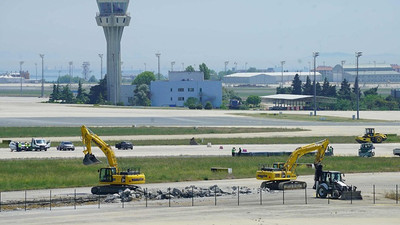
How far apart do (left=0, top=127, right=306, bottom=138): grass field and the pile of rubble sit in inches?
2470

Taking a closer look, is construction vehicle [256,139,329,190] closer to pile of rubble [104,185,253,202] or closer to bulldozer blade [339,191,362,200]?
pile of rubble [104,185,253,202]

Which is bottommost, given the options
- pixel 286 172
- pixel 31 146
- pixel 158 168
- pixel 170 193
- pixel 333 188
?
pixel 170 193

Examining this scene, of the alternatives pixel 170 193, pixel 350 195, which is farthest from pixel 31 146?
pixel 350 195

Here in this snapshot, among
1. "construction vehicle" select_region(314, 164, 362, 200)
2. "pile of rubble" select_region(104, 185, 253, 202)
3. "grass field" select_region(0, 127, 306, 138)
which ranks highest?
"grass field" select_region(0, 127, 306, 138)

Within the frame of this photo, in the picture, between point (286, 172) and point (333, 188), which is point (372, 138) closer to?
point (286, 172)

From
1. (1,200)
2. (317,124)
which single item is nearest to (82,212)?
(1,200)

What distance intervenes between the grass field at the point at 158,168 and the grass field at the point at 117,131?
1596 inches

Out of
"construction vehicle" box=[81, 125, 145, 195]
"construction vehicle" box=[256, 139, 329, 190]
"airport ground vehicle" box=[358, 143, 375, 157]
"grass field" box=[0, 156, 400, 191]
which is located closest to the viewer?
"construction vehicle" box=[81, 125, 145, 195]

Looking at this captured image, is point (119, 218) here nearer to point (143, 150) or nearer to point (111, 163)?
point (111, 163)

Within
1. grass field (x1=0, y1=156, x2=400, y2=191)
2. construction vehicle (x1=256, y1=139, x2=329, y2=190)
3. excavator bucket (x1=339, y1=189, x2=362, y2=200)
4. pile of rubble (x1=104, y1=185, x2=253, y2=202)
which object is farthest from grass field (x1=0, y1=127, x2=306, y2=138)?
excavator bucket (x1=339, y1=189, x2=362, y2=200)

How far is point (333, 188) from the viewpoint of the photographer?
2181 inches

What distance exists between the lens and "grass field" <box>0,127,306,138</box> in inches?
4756

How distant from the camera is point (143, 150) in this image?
94.6 metres

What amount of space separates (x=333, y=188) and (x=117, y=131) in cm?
7348
